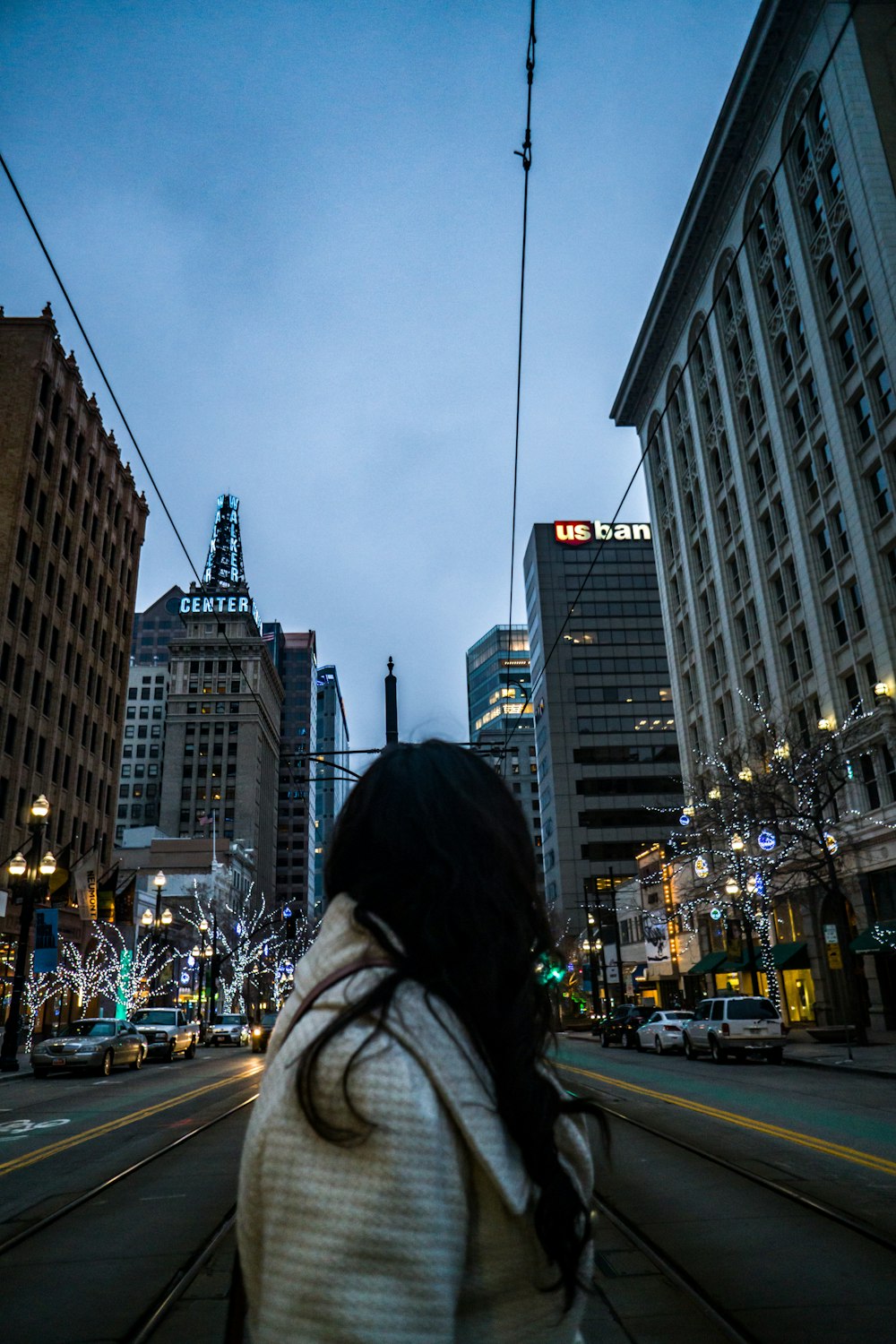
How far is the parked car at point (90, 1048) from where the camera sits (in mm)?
26828

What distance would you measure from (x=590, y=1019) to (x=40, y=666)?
131 feet

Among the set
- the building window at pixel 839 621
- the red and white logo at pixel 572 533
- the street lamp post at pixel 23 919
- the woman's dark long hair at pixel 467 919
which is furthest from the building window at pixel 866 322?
the red and white logo at pixel 572 533

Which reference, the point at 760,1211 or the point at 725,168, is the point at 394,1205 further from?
the point at 725,168

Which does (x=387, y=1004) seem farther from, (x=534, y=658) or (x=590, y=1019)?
(x=534, y=658)

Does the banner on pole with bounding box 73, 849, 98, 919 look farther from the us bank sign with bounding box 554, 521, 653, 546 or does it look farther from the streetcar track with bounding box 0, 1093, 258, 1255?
the us bank sign with bounding box 554, 521, 653, 546

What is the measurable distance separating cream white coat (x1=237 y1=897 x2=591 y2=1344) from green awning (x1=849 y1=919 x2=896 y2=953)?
3352cm

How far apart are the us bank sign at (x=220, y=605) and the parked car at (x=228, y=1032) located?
103560 millimetres

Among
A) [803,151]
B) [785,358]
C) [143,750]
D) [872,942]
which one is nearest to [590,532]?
[785,358]

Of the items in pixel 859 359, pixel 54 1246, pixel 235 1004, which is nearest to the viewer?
pixel 54 1246

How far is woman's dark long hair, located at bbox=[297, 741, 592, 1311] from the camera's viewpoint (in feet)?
5.68

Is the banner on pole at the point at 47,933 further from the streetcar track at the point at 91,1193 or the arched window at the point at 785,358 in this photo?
the arched window at the point at 785,358

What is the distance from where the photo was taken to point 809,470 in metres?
41.7

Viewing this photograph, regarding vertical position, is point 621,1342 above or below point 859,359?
below

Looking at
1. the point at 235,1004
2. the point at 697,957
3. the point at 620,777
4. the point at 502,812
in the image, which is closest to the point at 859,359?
the point at 697,957
